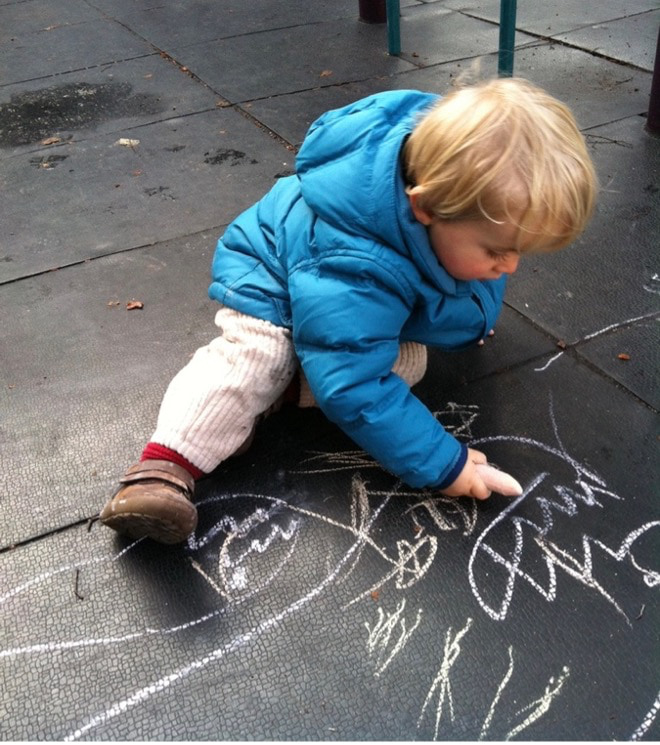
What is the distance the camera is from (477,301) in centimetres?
189

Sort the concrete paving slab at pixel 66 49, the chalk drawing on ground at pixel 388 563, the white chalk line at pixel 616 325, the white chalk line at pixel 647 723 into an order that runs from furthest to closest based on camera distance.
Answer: the concrete paving slab at pixel 66 49 < the white chalk line at pixel 616 325 < the chalk drawing on ground at pixel 388 563 < the white chalk line at pixel 647 723

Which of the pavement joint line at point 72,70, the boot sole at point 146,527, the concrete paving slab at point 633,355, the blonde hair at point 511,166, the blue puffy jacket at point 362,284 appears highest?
the blonde hair at point 511,166

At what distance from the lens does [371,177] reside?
5.21 feet

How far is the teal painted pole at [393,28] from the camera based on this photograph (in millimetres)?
4355

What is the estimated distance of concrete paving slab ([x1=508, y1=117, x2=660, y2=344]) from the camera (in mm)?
2330

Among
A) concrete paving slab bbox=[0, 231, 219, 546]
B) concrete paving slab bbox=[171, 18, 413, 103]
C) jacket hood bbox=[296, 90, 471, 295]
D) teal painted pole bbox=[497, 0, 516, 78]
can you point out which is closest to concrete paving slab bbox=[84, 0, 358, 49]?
concrete paving slab bbox=[171, 18, 413, 103]

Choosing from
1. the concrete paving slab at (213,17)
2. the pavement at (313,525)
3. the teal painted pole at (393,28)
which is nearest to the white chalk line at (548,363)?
the pavement at (313,525)

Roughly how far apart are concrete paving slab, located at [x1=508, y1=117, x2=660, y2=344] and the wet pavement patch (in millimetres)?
2315

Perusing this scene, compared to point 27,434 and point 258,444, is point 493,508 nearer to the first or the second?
point 258,444

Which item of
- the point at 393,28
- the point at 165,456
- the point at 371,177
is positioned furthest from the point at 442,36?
the point at 165,456

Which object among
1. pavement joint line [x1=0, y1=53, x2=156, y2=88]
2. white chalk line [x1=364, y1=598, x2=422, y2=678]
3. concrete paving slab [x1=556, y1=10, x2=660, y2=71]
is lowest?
pavement joint line [x1=0, y1=53, x2=156, y2=88]

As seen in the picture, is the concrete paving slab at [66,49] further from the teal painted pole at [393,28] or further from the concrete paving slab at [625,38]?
the concrete paving slab at [625,38]

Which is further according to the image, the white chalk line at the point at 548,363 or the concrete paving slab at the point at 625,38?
the concrete paving slab at the point at 625,38

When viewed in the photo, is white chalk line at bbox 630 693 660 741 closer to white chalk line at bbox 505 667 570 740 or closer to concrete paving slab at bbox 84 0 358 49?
white chalk line at bbox 505 667 570 740
